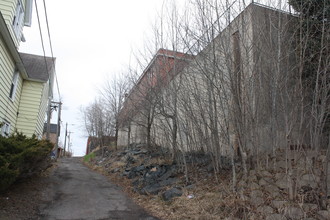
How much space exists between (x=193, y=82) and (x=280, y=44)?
2.79 meters

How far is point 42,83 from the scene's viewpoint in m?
12.7

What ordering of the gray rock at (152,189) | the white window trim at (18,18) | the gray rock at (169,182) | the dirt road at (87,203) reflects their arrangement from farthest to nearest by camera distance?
the white window trim at (18,18) < the gray rock at (169,182) < the gray rock at (152,189) < the dirt road at (87,203)

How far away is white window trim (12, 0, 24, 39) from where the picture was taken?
1003 centimetres

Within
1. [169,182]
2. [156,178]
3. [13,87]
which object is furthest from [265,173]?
[13,87]

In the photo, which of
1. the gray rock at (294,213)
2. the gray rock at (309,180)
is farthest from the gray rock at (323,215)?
the gray rock at (309,180)

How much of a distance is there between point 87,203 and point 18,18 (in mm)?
8097

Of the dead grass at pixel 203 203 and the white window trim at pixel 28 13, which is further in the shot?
the white window trim at pixel 28 13

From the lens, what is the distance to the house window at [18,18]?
1004cm

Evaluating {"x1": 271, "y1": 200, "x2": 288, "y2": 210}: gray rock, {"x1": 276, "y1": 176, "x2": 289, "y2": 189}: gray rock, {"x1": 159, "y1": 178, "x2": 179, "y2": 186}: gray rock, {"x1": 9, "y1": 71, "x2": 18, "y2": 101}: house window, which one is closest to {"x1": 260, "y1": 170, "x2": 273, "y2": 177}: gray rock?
{"x1": 276, "y1": 176, "x2": 289, "y2": 189}: gray rock

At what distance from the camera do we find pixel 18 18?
1030 cm

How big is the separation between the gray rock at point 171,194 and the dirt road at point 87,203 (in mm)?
722

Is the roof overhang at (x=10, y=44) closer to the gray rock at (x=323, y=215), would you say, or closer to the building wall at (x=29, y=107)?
the building wall at (x=29, y=107)

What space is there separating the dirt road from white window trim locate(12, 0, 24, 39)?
6.17 m

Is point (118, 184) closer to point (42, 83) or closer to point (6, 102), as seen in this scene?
point (6, 102)
